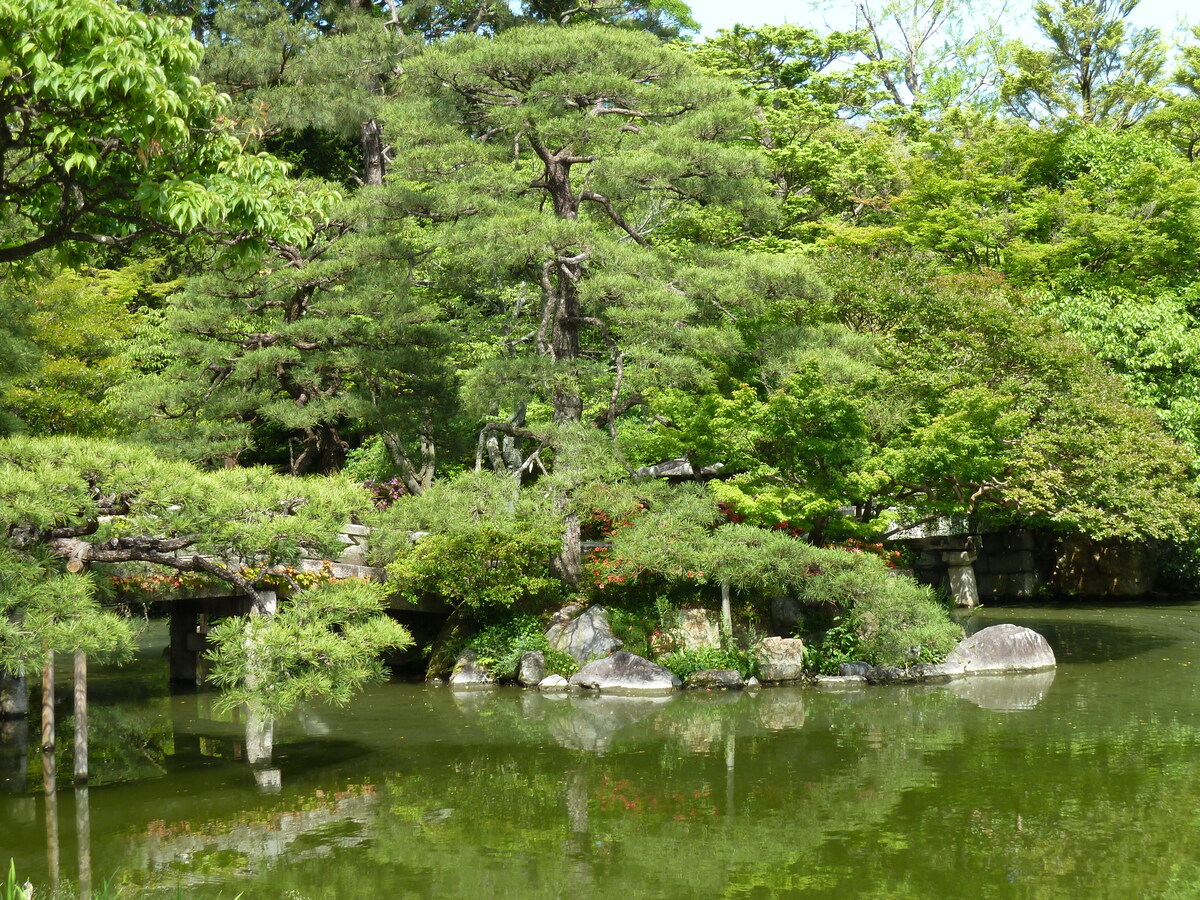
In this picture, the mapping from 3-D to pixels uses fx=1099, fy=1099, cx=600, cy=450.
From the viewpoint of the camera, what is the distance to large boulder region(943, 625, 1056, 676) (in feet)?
47.3

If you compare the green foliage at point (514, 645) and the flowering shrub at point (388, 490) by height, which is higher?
the flowering shrub at point (388, 490)

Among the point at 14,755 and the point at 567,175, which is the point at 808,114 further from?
the point at 14,755

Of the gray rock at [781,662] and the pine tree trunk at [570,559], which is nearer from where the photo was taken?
the gray rock at [781,662]

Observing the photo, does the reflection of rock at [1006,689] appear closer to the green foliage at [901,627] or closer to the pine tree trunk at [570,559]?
the green foliage at [901,627]

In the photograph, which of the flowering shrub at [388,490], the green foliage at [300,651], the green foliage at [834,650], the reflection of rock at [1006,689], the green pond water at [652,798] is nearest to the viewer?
the green pond water at [652,798]

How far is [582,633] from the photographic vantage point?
1451 cm

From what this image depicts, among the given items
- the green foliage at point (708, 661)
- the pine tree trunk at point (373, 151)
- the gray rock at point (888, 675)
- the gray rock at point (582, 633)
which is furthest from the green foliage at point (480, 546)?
the pine tree trunk at point (373, 151)

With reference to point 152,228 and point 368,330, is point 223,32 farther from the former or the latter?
point 152,228

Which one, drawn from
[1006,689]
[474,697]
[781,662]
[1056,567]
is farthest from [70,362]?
[1056,567]

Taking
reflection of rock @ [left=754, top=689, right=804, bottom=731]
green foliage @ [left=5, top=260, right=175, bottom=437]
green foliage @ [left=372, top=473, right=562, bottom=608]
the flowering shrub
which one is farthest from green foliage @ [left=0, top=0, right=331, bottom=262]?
the flowering shrub

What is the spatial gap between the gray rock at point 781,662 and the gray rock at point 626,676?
1.16 meters

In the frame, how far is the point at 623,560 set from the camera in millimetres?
14273

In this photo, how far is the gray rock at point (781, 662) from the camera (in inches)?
557

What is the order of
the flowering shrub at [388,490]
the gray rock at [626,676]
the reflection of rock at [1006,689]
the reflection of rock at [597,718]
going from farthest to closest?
1. the flowering shrub at [388,490]
2. the gray rock at [626,676]
3. the reflection of rock at [1006,689]
4. the reflection of rock at [597,718]
